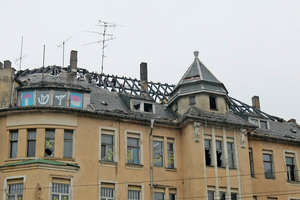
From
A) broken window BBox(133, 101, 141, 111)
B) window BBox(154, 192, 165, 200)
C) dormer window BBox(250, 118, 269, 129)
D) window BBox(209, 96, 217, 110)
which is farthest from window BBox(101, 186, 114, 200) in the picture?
dormer window BBox(250, 118, 269, 129)

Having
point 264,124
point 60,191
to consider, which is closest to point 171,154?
point 60,191

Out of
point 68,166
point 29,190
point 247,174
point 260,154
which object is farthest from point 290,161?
point 29,190

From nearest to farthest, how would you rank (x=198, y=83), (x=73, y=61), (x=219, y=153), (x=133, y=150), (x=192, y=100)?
(x=133, y=150) → (x=219, y=153) → (x=192, y=100) → (x=198, y=83) → (x=73, y=61)

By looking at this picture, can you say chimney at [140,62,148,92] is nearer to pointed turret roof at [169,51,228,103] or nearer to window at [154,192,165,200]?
pointed turret roof at [169,51,228,103]

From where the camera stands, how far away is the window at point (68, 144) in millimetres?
32500

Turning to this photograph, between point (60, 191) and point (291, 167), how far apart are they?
19085 millimetres

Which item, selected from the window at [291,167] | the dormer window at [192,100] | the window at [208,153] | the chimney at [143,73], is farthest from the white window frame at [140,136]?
the window at [291,167]

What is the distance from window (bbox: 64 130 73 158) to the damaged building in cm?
7

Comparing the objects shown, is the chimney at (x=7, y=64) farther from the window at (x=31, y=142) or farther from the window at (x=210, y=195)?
the window at (x=210, y=195)

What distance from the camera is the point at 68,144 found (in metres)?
32.7

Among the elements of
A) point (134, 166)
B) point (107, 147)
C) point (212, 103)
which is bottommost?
point (134, 166)

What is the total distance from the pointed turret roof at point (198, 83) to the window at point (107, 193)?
32.4 ft

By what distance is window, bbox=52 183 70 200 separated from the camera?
30.8m

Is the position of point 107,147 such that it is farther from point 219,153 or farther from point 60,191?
point 219,153
